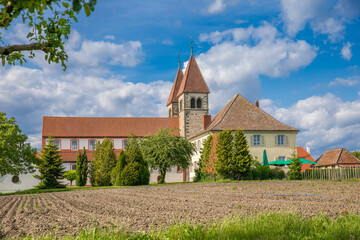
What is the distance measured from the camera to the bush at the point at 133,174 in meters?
33.6

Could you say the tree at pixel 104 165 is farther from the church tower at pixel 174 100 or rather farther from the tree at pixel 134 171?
the church tower at pixel 174 100

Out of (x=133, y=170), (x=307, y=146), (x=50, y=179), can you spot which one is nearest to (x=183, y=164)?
(x=133, y=170)

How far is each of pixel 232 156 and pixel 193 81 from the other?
22394mm

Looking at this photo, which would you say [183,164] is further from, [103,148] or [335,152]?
[335,152]

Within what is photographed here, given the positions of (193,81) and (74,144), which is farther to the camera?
(193,81)

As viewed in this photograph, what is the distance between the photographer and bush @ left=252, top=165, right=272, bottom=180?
3738 centimetres

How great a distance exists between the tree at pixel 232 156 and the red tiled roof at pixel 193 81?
19.9m

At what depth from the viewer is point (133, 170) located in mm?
33812

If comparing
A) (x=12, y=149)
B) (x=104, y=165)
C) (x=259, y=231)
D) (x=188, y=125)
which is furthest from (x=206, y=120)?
(x=259, y=231)

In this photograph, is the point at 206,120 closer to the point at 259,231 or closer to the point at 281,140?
the point at 281,140

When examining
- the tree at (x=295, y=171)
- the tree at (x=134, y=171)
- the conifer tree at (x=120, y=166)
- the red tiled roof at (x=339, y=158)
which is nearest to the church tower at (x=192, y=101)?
the red tiled roof at (x=339, y=158)

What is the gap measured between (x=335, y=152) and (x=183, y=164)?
21.9 metres

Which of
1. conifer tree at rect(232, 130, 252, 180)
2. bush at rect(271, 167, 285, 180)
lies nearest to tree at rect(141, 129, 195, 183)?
conifer tree at rect(232, 130, 252, 180)

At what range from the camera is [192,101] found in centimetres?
5538
